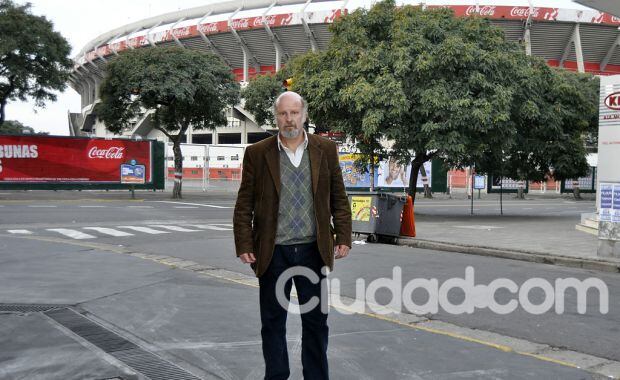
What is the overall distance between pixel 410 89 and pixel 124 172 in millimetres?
17460

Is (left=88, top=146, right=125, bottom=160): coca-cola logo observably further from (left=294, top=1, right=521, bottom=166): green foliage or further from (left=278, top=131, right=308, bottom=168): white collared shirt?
(left=278, top=131, right=308, bottom=168): white collared shirt

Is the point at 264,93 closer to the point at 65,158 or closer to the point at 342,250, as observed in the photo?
the point at 65,158

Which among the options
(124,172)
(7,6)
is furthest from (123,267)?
(7,6)

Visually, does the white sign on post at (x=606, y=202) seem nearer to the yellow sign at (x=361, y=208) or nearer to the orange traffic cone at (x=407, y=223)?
the orange traffic cone at (x=407, y=223)

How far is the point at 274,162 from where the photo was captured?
3.68m

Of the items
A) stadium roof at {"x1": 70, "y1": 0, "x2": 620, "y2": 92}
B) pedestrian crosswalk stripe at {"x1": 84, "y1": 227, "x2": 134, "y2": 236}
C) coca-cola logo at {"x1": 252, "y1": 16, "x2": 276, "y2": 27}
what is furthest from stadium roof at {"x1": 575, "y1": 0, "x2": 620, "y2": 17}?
coca-cola logo at {"x1": 252, "y1": 16, "x2": 276, "y2": 27}

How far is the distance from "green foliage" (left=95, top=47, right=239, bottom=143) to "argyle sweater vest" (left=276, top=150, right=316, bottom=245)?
1018 inches

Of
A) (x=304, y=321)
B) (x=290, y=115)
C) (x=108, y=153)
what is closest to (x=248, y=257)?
(x=304, y=321)

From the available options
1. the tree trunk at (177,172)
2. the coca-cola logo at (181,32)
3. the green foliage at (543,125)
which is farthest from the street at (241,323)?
the coca-cola logo at (181,32)

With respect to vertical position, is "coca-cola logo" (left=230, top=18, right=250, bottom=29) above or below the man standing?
above

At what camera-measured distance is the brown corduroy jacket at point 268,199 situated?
3.65 m

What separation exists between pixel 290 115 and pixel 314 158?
0.30m

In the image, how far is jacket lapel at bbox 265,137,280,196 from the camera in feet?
12.0

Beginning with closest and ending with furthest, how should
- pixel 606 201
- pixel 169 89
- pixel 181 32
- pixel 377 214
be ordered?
pixel 606 201, pixel 377 214, pixel 169 89, pixel 181 32
